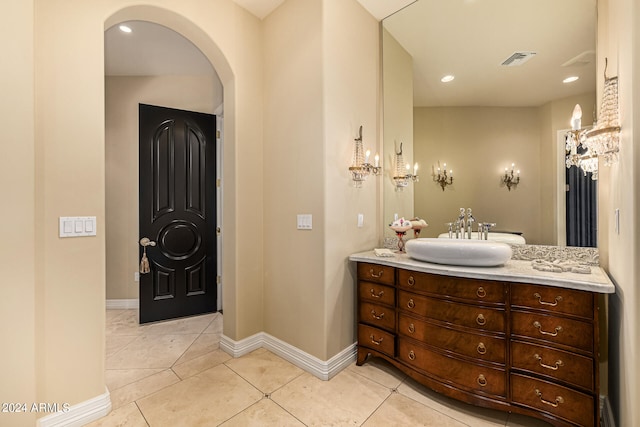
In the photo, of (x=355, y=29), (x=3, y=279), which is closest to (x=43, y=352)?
Result: (x=3, y=279)

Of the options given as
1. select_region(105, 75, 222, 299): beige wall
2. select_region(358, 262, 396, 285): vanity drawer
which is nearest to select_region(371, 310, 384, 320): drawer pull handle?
select_region(358, 262, 396, 285): vanity drawer

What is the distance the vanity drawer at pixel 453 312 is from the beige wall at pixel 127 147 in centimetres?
316

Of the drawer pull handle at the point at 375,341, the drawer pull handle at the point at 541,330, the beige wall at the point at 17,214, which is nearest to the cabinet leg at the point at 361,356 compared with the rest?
the drawer pull handle at the point at 375,341

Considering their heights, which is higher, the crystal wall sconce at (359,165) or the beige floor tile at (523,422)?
the crystal wall sconce at (359,165)

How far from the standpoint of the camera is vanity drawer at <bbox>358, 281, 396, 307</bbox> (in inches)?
78.1

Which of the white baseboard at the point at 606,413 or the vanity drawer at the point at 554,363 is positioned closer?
the vanity drawer at the point at 554,363

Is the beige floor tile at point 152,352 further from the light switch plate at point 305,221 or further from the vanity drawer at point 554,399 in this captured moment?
the vanity drawer at point 554,399

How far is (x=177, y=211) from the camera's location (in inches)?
126

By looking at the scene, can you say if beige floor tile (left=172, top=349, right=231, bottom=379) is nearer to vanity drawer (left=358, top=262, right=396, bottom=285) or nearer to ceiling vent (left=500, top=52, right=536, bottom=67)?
vanity drawer (left=358, top=262, right=396, bottom=285)

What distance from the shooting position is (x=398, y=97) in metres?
2.52

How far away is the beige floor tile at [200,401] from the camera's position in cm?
164

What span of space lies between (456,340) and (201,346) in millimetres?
2153

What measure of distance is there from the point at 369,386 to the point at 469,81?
2381mm

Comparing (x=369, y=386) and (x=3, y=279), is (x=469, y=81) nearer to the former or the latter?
(x=369, y=386)
